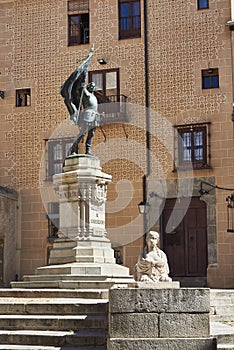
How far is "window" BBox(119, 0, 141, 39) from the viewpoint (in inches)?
992

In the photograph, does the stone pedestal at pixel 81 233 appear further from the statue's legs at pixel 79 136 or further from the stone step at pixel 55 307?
the stone step at pixel 55 307

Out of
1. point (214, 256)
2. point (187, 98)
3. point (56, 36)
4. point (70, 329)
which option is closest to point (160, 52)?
point (187, 98)

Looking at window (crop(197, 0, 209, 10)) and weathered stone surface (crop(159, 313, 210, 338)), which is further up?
window (crop(197, 0, 209, 10))

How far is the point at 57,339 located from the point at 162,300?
174 centimetres

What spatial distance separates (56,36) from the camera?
2616cm

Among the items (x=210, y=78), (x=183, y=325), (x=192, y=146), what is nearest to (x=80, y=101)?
(x=183, y=325)

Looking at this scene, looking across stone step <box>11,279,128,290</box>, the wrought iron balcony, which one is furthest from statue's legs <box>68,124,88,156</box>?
the wrought iron balcony

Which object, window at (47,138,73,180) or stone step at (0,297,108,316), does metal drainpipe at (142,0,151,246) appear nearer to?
window at (47,138,73,180)

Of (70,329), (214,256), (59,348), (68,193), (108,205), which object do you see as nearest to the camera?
(59,348)

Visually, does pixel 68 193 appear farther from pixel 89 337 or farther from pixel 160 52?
pixel 160 52

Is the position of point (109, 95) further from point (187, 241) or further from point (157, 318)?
point (157, 318)

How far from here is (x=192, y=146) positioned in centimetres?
2384

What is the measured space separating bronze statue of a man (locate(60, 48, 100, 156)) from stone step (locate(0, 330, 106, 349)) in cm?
661

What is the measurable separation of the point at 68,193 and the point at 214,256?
9.51 meters
